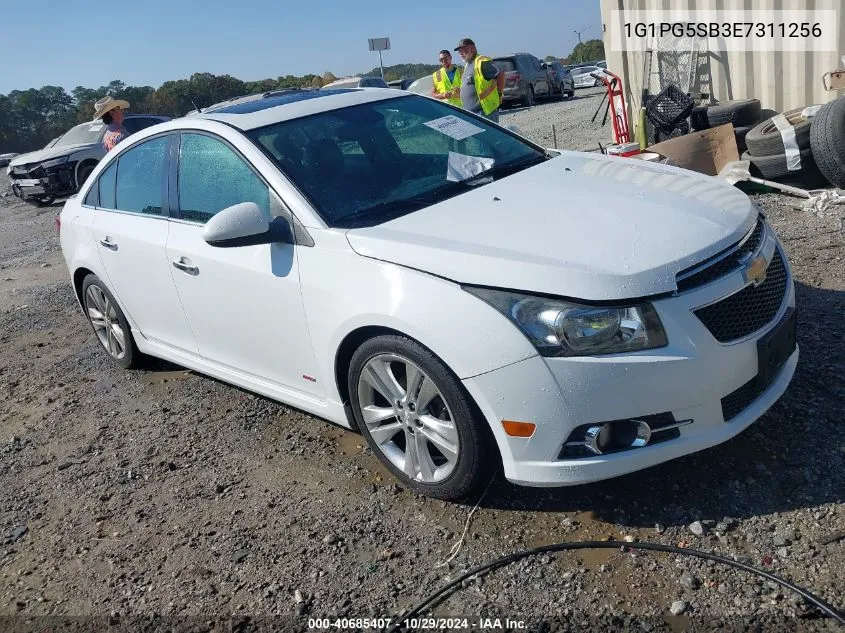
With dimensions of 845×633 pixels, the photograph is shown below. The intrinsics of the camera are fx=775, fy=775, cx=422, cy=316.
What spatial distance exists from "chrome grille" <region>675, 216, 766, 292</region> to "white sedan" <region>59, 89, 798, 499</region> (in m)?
0.01

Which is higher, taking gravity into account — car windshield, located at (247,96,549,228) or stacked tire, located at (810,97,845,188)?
car windshield, located at (247,96,549,228)

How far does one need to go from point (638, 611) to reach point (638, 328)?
95 cm

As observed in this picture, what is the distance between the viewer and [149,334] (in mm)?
4879

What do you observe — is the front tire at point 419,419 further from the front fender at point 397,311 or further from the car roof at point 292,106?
the car roof at point 292,106

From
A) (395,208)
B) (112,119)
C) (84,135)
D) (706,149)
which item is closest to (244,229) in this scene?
(395,208)

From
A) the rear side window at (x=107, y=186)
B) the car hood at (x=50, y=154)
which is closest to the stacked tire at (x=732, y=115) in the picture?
the rear side window at (x=107, y=186)

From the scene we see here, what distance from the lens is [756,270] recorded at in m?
3.03

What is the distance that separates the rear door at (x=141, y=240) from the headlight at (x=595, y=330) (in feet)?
7.79

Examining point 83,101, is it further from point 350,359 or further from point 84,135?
point 350,359

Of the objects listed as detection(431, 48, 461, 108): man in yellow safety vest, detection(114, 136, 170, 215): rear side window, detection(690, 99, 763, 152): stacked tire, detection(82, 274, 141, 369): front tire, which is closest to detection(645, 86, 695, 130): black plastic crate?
detection(690, 99, 763, 152): stacked tire

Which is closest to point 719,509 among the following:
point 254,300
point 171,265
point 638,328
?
point 638,328

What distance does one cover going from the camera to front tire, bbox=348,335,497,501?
9.77ft

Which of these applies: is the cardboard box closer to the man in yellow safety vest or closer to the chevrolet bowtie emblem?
the chevrolet bowtie emblem

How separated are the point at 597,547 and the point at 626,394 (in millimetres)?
600
